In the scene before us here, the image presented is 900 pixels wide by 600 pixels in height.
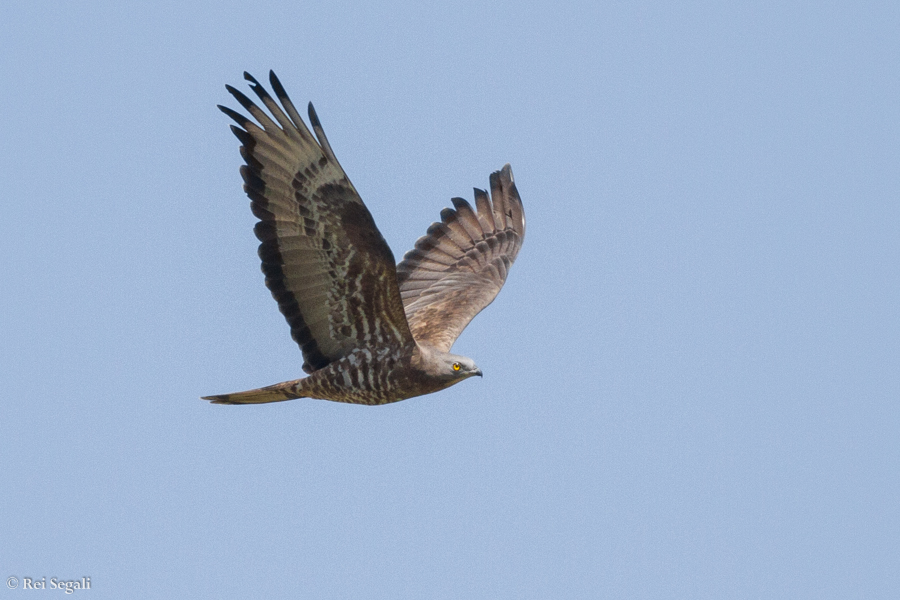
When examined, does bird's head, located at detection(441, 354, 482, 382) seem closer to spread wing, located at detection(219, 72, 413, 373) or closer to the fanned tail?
spread wing, located at detection(219, 72, 413, 373)

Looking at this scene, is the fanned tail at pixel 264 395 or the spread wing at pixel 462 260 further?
the spread wing at pixel 462 260

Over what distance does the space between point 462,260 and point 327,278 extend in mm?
3882

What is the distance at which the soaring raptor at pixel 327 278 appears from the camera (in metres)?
11.2

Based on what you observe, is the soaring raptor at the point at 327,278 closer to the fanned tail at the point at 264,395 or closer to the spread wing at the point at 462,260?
the fanned tail at the point at 264,395

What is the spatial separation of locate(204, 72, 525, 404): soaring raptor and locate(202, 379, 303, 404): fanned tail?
1 cm

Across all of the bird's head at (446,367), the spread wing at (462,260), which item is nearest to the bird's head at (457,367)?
the bird's head at (446,367)

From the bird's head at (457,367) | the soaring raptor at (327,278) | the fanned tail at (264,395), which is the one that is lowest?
the fanned tail at (264,395)

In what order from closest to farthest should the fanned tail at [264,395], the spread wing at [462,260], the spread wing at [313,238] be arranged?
the spread wing at [313,238]
the fanned tail at [264,395]
the spread wing at [462,260]

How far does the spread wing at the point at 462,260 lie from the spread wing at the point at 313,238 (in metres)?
1.72

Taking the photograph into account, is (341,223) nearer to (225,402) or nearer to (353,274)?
(353,274)

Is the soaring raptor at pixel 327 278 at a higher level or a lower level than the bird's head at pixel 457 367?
higher

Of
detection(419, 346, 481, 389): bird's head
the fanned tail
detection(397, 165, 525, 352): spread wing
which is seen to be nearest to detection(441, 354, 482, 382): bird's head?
detection(419, 346, 481, 389): bird's head

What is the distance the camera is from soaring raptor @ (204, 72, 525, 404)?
11.2 meters

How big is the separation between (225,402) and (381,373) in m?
1.48
